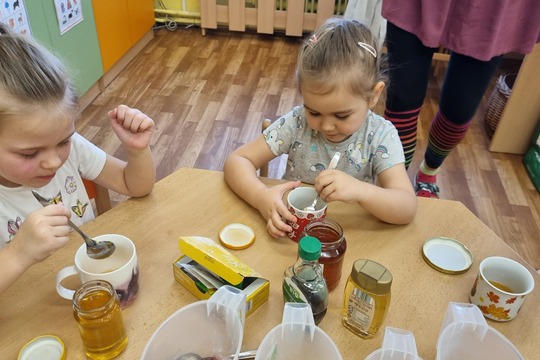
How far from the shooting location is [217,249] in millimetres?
766

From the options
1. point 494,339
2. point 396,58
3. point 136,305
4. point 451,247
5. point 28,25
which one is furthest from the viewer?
point 28,25

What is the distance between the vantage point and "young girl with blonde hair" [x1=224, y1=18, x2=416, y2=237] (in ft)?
3.02

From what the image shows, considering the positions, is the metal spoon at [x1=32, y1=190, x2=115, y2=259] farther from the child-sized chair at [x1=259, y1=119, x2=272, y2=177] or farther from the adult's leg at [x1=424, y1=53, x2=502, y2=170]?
the adult's leg at [x1=424, y1=53, x2=502, y2=170]

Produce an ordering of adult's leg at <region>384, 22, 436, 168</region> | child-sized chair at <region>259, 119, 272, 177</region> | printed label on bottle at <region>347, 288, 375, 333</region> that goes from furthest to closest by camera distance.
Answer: adult's leg at <region>384, 22, 436, 168</region> < child-sized chair at <region>259, 119, 272, 177</region> < printed label on bottle at <region>347, 288, 375, 333</region>

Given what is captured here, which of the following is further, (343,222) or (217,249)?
(343,222)

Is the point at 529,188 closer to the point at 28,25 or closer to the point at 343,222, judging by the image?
the point at 343,222

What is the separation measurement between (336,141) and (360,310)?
1.81ft

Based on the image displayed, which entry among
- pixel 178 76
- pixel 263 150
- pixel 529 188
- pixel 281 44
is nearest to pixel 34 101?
pixel 263 150

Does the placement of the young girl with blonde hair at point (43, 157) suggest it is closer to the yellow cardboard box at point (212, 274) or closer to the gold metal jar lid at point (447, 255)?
the yellow cardboard box at point (212, 274)

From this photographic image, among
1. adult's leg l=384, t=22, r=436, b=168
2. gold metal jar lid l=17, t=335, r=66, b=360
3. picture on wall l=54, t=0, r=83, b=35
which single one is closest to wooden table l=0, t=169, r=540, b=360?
gold metal jar lid l=17, t=335, r=66, b=360

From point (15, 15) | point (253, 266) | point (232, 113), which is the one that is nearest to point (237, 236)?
point (253, 266)

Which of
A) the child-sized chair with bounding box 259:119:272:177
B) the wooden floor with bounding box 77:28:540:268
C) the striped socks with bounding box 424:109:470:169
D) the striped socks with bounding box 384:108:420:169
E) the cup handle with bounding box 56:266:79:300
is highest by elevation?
the cup handle with bounding box 56:266:79:300

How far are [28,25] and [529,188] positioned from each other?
8.14ft

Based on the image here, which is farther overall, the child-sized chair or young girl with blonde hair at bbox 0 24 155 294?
the child-sized chair
